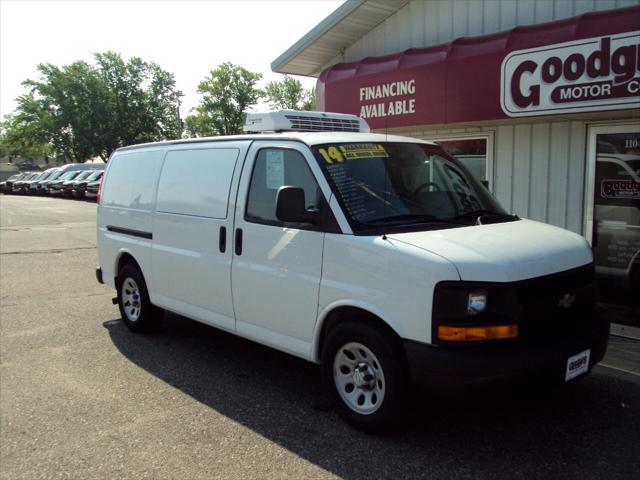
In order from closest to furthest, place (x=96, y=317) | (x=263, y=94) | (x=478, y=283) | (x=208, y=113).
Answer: (x=478, y=283), (x=96, y=317), (x=208, y=113), (x=263, y=94)

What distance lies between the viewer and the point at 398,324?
3484 mm

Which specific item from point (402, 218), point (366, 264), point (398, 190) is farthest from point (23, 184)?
point (366, 264)

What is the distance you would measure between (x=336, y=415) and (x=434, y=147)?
2399 mm

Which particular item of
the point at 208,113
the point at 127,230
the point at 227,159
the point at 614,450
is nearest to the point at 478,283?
the point at 614,450

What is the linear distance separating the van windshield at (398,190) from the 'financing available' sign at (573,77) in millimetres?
2769

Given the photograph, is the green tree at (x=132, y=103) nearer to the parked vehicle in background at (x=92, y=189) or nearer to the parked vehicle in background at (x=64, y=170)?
the parked vehicle in background at (x=64, y=170)

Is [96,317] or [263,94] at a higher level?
[263,94]

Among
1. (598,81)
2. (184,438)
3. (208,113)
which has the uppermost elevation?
(208,113)

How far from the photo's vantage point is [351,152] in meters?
4.25

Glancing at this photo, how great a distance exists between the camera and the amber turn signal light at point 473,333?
331cm

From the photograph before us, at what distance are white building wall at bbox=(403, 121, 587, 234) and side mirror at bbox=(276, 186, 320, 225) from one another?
502 cm

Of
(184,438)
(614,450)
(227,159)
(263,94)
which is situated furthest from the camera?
(263,94)

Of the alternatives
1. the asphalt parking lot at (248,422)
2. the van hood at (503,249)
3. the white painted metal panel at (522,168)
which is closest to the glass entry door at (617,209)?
the white painted metal panel at (522,168)

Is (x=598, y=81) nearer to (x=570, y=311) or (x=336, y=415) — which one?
(x=570, y=311)
